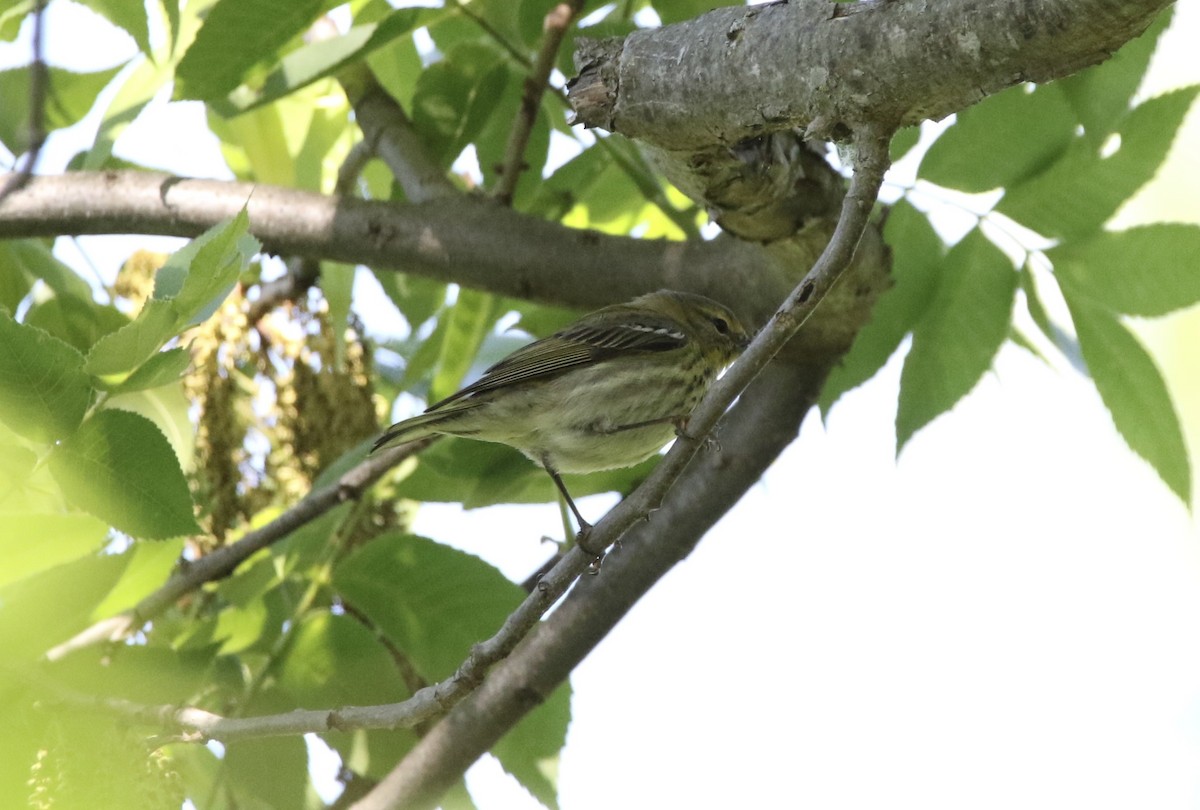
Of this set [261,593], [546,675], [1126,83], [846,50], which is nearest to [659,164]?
[846,50]

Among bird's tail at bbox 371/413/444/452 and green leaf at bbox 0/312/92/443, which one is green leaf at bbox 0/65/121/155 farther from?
green leaf at bbox 0/312/92/443

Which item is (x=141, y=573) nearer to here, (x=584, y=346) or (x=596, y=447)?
(x=596, y=447)

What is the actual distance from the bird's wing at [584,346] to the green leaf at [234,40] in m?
1.11

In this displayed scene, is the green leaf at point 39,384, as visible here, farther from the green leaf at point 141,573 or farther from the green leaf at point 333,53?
the green leaf at point 333,53

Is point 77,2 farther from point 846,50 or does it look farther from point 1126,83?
point 1126,83

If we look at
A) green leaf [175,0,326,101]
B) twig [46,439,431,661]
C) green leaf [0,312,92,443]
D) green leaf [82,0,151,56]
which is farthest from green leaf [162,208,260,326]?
twig [46,439,431,661]

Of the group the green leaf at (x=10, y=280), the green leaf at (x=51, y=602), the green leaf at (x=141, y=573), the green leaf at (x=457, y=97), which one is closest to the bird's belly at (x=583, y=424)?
the green leaf at (x=457, y=97)

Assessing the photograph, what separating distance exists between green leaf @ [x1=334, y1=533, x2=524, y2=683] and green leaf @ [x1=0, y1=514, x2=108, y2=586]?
39.4 inches

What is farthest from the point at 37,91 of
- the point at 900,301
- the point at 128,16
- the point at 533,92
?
the point at 900,301

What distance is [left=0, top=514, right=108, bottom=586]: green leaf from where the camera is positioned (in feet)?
7.14

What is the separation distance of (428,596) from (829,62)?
1704mm

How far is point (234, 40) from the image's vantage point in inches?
121

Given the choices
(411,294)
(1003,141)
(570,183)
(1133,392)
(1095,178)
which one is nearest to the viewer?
(1133,392)

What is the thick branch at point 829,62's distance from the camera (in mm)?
1919
